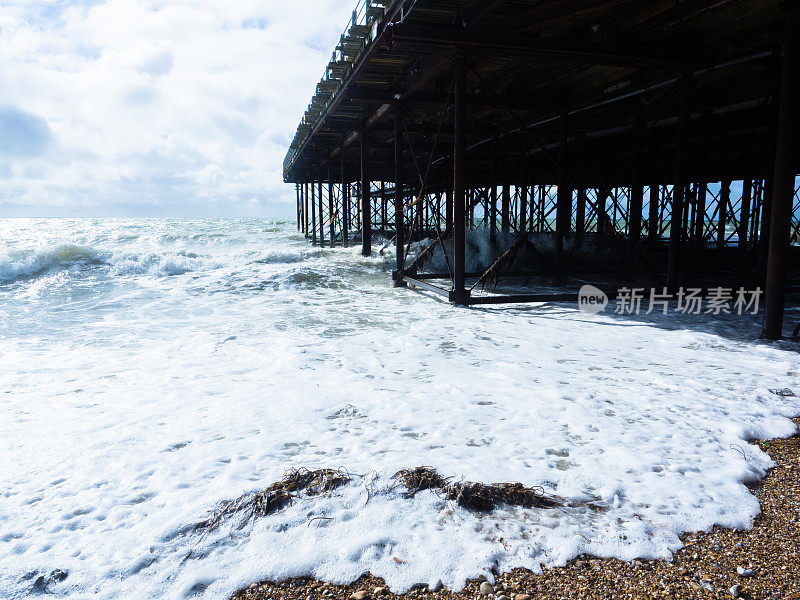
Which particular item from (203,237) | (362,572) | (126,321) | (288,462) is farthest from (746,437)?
(203,237)

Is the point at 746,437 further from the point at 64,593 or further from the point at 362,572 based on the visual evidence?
the point at 64,593

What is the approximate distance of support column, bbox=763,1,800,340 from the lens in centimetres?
603

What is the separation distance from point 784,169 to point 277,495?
6987 mm

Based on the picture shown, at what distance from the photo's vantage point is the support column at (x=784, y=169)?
6027 millimetres

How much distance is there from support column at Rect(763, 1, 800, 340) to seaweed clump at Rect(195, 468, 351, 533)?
6324 millimetres

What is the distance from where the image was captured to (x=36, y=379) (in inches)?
218

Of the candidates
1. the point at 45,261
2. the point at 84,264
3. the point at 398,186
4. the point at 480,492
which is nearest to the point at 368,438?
the point at 480,492

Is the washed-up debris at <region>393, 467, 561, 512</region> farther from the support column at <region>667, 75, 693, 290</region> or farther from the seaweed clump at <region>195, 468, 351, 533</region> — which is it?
the support column at <region>667, 75, 693, 290</region>

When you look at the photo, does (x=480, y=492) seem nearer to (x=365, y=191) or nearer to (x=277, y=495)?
(x=277, y=495)

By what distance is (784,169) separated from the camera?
615 centimetres

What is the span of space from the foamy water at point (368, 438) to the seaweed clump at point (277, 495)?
0.09 meters

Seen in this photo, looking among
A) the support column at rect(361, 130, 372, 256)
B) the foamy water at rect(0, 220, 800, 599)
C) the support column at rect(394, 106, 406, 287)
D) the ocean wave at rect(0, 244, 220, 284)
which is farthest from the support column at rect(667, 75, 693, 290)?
the ocean wave at rect(0, 244, 220, 284)

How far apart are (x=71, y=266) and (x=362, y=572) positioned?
22.0 metres

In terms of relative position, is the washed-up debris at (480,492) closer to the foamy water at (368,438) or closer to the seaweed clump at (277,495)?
the foamy water at (368,438)
